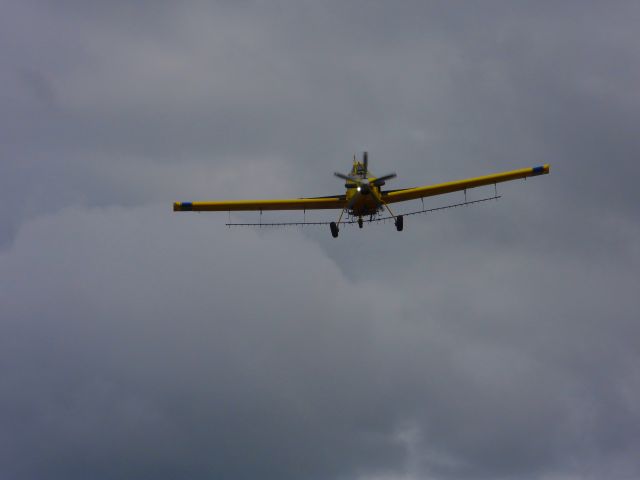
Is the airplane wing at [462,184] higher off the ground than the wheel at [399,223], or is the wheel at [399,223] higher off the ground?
the airplane wing at [462,184]

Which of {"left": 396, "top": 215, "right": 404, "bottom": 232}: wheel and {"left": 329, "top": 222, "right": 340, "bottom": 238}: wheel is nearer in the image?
{"left": 329, "top": 222, "right": 340, "bottom": 238}: wheel

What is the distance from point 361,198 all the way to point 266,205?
9694 millimetres

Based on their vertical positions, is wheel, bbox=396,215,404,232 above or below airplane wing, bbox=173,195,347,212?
below

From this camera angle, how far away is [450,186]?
70125mm

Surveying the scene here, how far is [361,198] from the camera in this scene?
213 feet

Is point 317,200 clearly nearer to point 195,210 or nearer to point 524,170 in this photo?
point 195,210

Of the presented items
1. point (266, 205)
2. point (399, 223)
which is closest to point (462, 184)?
point (399, 223)

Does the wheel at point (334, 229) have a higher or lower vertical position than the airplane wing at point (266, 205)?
lower

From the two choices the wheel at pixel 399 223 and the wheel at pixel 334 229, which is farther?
the wheel at pixel 399 223

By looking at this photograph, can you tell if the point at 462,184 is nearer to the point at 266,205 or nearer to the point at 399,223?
the point at 399,223

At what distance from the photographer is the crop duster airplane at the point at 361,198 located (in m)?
64.9

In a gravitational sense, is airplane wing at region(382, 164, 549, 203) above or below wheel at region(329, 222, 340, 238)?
above

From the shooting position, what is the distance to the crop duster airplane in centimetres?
6494

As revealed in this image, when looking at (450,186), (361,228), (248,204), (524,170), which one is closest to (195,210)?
(248,204)
